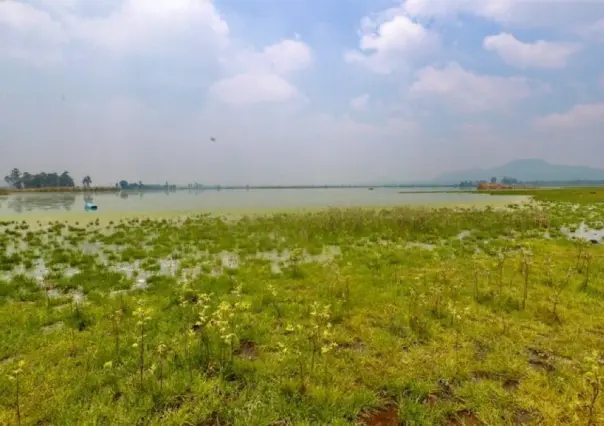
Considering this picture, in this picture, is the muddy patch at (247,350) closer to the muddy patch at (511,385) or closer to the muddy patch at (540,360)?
the muddy patch at (511,385)

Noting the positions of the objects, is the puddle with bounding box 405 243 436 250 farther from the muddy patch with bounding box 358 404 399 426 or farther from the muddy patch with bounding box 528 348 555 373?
the muddy patch with bounding box 358 404 399 426

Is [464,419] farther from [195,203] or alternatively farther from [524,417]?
[195,203]

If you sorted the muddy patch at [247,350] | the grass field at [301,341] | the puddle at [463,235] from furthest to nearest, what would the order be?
the puddle at [463,235] → the muddy patch at [247,350] → the grass field at [301,341]

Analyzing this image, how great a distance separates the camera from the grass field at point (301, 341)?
4688 mm

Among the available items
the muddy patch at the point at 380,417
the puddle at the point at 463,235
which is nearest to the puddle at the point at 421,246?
the puddle at the point at 463,235

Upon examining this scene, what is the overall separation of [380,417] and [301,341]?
225 cm

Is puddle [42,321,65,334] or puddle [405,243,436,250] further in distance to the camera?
puddle [405,243,436,250]

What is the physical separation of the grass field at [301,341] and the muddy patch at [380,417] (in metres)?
0.02

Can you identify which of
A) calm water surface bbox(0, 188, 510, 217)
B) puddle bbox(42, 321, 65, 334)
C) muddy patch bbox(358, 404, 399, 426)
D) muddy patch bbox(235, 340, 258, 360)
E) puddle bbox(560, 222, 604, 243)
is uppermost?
calm water surface bbox(0, 188, 510, 217)

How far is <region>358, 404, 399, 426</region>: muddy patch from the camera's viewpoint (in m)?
4.54

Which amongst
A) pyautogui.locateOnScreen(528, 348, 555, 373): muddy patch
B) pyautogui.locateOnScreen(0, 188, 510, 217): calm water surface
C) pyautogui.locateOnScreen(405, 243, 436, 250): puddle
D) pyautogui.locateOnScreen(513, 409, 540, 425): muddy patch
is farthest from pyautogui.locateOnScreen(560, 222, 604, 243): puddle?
pyautogui.locateOnScreen(0, 188, 510, 217): calm water surface

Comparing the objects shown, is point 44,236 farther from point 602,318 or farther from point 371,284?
point 602,318

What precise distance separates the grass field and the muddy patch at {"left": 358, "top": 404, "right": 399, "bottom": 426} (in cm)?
2

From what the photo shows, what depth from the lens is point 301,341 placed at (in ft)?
21.4
